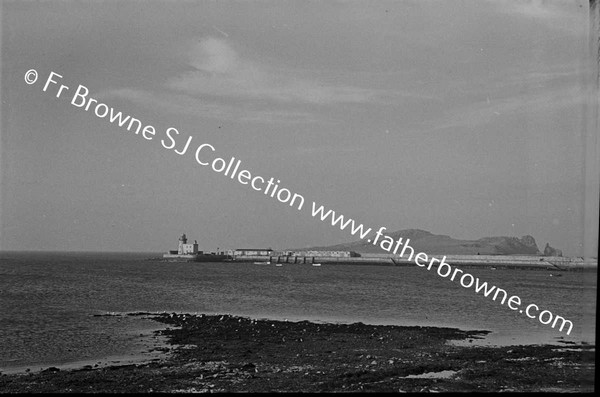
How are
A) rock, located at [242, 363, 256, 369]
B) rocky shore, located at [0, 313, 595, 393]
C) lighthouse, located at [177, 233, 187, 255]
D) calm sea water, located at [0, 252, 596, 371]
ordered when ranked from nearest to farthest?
rocky shore, located at [0, 313, 595, 393] < rock, located at [242, 363, 256, 369] < calm sea water, located at [0, 252, 596, 371] < lighthouse, located at [177, 233, 187, 255]

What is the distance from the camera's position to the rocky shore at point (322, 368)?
5168 mm

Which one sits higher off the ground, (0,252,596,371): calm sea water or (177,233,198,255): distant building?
(177,233,198,255): distant building

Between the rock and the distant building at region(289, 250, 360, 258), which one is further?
the distant building at region(289, 250, 360, 258)

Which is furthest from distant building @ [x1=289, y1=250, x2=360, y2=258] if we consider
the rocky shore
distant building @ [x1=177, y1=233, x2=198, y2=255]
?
the rocky shore

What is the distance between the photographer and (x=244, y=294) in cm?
2133

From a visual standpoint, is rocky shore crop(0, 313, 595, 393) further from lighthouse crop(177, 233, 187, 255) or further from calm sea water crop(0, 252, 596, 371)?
lighthouse crop(177, 233, 187, 255)

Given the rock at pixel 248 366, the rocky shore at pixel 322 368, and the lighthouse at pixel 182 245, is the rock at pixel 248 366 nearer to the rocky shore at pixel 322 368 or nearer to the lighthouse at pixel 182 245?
the rocky shore at pixel 322 368

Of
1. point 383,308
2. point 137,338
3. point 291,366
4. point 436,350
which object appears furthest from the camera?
point 383,308

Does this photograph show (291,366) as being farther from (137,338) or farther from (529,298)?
(529,298)

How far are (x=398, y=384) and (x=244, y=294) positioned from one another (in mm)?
16604

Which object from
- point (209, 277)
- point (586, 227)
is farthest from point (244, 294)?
point (586, 227)

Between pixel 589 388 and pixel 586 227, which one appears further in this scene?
pixel 586 227

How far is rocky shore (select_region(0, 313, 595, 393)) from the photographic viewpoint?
203 inches

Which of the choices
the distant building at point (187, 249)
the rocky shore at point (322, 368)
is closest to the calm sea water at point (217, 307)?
the rocky shore at point (322, 368)
